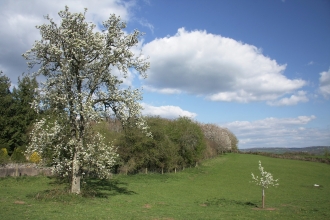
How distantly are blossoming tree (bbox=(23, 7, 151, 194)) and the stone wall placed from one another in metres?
13.7

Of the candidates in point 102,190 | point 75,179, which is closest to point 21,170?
point 102,190

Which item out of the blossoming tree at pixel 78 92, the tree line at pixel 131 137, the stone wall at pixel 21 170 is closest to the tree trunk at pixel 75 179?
the blossoming tree at pixel 78 92

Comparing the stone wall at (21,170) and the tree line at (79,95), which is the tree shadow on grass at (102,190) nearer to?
the tree line at (79,95)

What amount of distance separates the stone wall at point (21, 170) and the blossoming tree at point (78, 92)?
1370 centimetres

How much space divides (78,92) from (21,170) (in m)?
19.9

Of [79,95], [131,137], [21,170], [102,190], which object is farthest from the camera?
[131,137]

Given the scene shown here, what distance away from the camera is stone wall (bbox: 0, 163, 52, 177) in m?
32.5

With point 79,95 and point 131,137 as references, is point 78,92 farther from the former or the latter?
point 131,137

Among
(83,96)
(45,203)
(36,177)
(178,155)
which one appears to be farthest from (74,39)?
(178,155)

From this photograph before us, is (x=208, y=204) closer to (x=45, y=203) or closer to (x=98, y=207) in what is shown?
(x=98, y=207)

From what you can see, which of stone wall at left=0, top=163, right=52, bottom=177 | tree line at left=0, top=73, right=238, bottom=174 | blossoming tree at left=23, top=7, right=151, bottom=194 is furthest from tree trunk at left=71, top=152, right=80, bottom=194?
tree line at left=0, top=73, right=238, bottom=174

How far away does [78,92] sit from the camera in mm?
20312

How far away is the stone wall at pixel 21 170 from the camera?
32.5 metres

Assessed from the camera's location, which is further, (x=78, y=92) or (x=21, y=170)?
(x=21, y=170)
